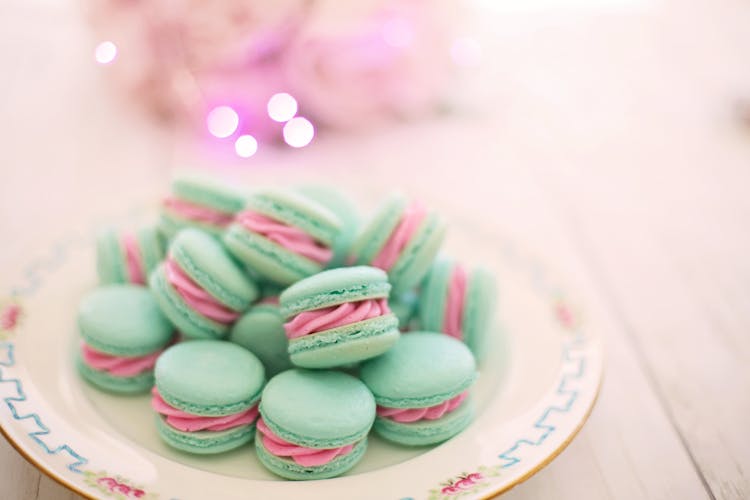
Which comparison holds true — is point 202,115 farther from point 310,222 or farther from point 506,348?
point 506,348

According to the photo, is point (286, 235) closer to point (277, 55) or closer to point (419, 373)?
point (419, 373)

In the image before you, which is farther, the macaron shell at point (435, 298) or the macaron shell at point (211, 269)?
the macaron shell at point (435, 298)

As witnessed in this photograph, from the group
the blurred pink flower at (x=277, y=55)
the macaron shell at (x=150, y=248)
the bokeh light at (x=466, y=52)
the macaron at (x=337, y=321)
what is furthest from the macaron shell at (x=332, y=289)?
the bokeh light at (x=466, y=52)

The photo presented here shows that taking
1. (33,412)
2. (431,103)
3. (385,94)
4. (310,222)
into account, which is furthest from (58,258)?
(431,103)

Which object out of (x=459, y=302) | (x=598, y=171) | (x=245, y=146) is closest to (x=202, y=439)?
(x=459, y=302)

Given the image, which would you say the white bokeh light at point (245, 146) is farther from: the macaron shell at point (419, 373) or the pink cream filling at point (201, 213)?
the macaron shell at point (419, 373)

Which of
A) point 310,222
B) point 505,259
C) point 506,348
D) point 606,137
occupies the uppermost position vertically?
point 606,137
